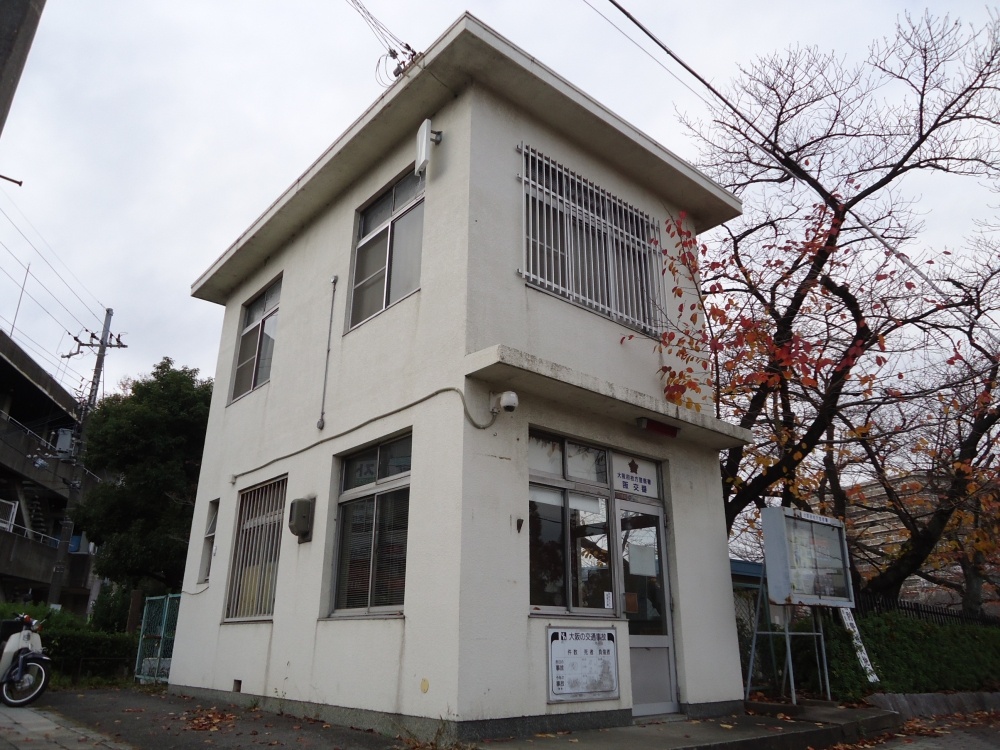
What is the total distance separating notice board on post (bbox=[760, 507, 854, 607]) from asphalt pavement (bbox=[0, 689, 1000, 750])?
127 cm

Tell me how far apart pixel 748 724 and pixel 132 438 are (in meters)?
16.2

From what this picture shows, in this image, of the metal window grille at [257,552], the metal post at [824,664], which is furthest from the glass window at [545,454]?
the metal post at [824,664]

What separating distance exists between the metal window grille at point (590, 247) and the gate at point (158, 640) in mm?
8680

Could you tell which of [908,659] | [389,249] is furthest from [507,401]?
[908,659]

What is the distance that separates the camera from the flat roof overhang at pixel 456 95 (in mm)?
8109

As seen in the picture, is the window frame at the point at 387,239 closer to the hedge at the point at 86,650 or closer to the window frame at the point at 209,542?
the window frame at the point at 209,542

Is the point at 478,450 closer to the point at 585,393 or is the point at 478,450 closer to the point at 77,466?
the point at 585,393

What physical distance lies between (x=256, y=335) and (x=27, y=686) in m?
5.88

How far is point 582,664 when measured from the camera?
6.93 m

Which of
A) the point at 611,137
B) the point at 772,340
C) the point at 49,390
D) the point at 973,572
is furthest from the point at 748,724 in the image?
the point at 49,390

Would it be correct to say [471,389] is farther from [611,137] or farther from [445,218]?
[611,137]

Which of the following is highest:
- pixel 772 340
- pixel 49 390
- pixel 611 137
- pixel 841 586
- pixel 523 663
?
pixel 49 390

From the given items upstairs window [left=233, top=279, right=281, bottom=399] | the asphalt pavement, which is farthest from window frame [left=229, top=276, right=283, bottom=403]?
the asphalt pavement

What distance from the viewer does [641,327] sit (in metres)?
9.37
